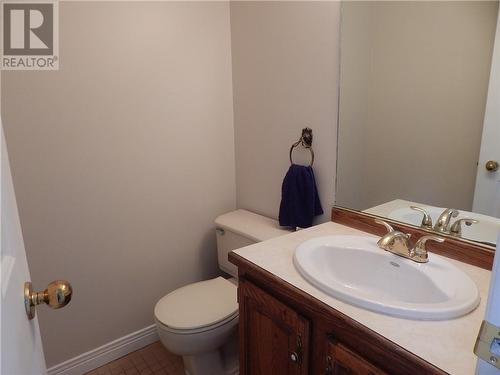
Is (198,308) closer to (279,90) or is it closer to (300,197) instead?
(300,197)

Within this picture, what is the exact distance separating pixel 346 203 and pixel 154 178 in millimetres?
1021

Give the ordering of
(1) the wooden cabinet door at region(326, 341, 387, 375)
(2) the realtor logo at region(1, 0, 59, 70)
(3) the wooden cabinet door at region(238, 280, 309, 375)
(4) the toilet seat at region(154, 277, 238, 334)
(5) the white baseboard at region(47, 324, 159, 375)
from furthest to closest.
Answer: (5) the white baseboard at region(47, 324, 159, 375) < (4) the toilet seat at region(154, 277, 238, 334) < (2) the realtor logo at region(1, 0, 59, 70) < (3) the wooden cabinet door at region(238, 280, 309, 375) < (1) the wooden cabinet door at region(326, 341, 387, 375)

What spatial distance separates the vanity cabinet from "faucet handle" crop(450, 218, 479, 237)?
1.89 feet

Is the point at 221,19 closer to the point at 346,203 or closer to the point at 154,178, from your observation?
the point at 154,178

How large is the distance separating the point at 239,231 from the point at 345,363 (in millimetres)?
1011

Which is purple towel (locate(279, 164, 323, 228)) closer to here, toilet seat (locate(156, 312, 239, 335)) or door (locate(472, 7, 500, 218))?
toilet seat (locate(156, 312, 239, 335))

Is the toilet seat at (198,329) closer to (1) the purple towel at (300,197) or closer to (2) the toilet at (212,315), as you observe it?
(2) the toilet at (212,315)

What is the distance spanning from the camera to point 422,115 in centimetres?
123

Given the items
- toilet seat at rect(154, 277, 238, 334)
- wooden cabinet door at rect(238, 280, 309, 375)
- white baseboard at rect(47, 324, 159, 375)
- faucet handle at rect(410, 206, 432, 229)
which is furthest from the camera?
white baseboard at rect(47, 324, 159, 375)

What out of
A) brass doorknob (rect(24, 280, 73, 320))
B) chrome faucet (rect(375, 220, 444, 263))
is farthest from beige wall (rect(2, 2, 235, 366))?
A: chrome faucet (rect(375, 220, 444, 263))

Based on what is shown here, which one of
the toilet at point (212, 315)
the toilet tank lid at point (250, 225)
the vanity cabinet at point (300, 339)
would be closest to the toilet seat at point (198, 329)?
the toilet at point (212, 315)

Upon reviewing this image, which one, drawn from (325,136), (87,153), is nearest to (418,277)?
(325,136)

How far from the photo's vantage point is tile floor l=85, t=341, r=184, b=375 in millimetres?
1742

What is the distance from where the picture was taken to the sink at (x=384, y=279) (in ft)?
2.53
